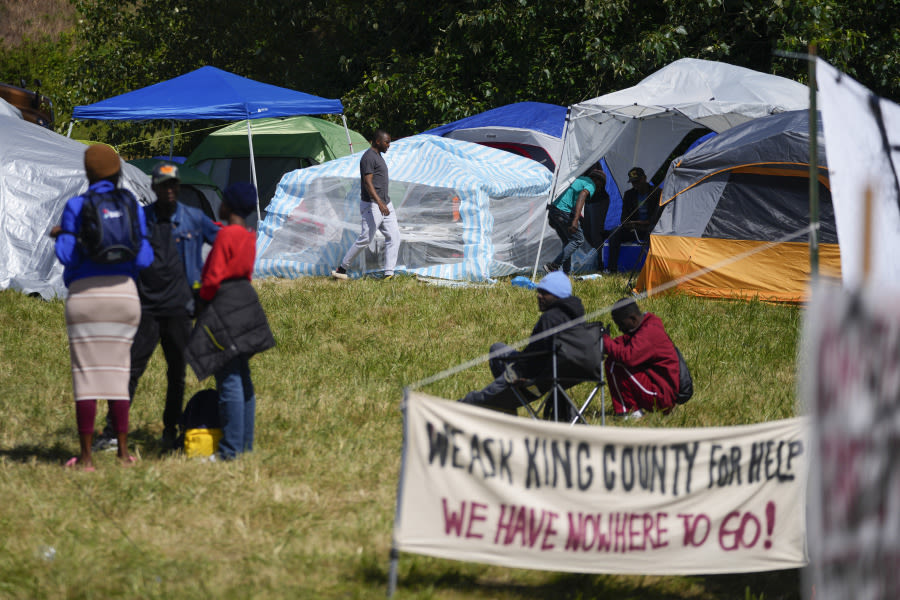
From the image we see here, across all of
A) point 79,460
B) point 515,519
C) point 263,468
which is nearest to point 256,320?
point 263,468

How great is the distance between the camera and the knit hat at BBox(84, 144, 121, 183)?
5.11 m

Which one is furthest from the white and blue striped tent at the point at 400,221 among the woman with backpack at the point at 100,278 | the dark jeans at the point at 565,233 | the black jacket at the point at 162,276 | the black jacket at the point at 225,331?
the woman with backpack at the point at 100,278

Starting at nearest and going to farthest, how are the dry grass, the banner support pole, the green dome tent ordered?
the banner support pole
the green dome tent
the dry grass

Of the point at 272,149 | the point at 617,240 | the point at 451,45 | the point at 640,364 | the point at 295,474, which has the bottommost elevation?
the point at 295,474

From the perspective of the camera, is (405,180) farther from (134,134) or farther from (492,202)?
(134,134)

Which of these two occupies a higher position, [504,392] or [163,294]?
[163,294]

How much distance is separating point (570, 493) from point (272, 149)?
13.8 meters

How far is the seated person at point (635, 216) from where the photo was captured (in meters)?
13.2

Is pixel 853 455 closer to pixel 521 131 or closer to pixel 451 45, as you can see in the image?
pixel 521 131

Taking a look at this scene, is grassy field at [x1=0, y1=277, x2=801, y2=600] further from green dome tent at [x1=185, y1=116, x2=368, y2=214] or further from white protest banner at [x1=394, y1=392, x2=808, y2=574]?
green dome tent at [x1=185, y1=116, x2=368, y2=214]

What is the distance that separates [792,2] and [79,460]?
1579 centimetres

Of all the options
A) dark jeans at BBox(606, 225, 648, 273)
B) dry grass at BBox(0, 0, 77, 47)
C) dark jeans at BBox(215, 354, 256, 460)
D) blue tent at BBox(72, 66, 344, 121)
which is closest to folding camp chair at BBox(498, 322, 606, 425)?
dark jeans at BBox(215, 354, 256, 460)

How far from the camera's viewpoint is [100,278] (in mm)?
5008

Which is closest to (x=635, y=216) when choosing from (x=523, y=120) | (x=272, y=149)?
(x=523, y=120)
